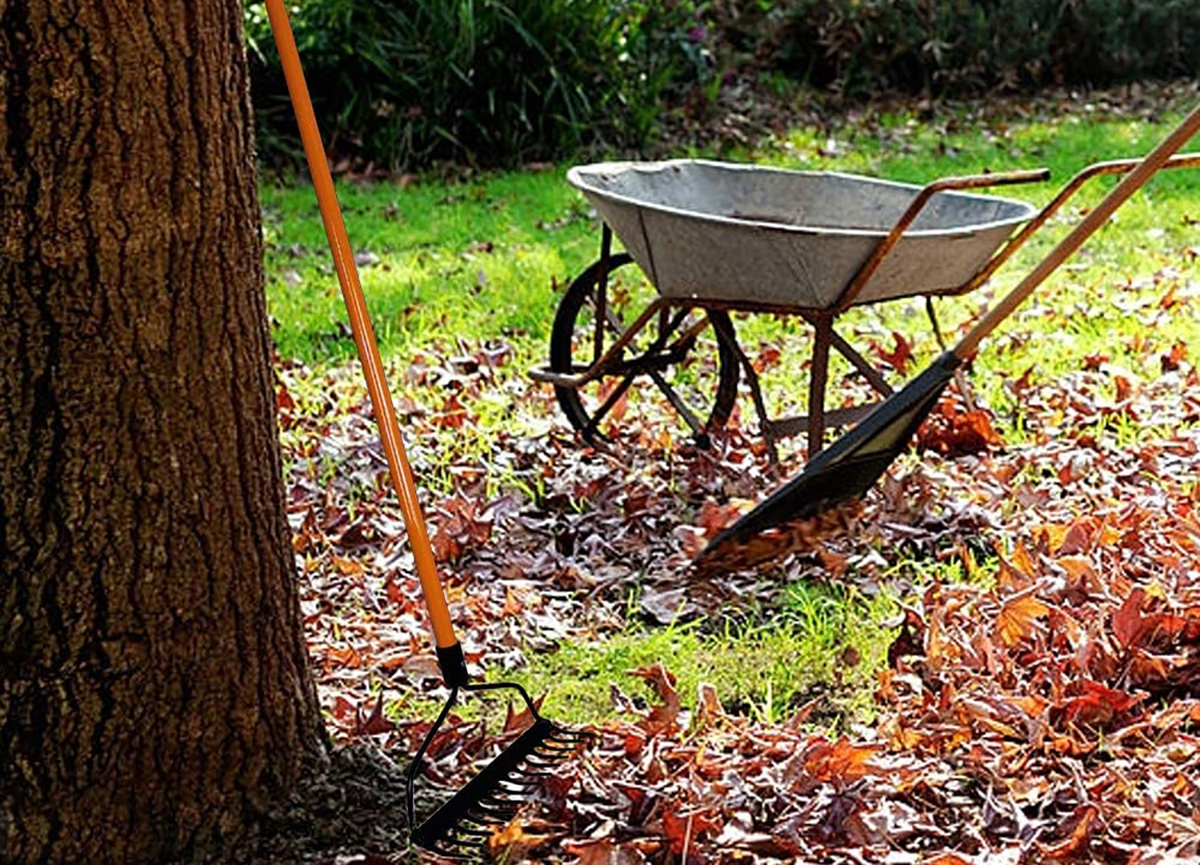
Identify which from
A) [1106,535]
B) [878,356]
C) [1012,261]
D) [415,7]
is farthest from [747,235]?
[415,7]

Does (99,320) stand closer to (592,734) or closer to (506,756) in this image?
(506,756)

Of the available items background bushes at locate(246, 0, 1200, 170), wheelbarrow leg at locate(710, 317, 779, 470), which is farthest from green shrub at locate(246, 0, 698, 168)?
wheelbarrow leg at locate(710, 317, 779, 470)

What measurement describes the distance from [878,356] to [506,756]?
297 centimetres

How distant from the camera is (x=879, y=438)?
3332 mm

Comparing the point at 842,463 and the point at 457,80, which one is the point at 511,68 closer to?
the point at 457,80

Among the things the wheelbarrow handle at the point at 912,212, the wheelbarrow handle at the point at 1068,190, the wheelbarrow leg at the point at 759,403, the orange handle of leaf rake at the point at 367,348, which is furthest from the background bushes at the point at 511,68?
the orange handle of leaf rake at the point at 367,348

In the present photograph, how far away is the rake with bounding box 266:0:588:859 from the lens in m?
2.30

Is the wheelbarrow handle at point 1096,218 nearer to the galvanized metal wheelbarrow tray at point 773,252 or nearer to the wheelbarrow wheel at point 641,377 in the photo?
the galvanized metal wheelbarrow tray at point 773,252

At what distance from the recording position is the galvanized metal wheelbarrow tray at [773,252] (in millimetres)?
3779

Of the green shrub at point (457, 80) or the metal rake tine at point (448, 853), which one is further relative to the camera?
the green shrub at point (457, 80)

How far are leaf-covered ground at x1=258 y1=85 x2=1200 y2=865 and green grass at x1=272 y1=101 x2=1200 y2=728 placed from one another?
0.7 inches

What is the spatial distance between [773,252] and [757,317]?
72.7 inches

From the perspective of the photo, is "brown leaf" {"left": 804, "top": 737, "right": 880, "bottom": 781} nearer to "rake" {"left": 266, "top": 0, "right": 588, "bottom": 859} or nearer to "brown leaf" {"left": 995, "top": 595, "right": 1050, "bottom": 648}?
"rake" {"left": 266, "top": 0, "right": 588, "bottom": 859}

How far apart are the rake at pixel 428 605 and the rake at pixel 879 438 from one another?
934 mm
